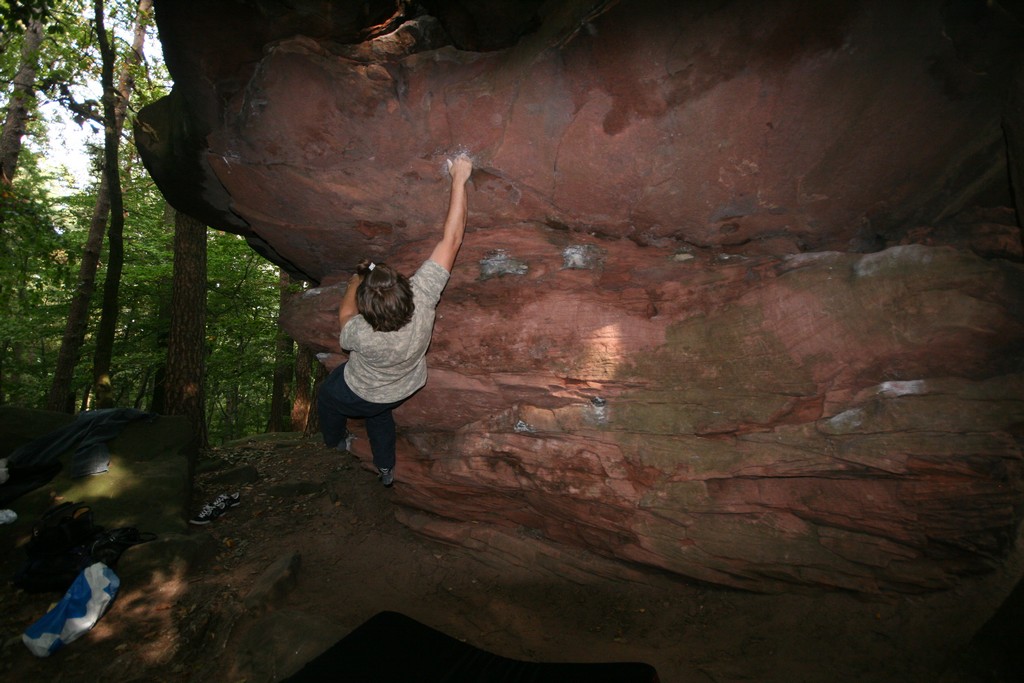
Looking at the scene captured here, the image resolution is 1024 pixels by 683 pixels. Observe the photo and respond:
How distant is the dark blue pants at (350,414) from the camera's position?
4.04 metres

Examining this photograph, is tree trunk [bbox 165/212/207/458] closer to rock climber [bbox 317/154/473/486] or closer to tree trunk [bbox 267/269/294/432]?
tree trunk [bbox 267/269/294/432]

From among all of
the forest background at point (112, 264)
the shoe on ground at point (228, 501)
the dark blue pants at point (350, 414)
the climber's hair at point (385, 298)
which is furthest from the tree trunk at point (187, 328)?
the climber's hair at point (385, 298)

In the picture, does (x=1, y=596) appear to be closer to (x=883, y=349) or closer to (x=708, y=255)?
(x=708, y=255)

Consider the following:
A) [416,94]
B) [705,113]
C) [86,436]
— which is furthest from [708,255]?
[86,436]

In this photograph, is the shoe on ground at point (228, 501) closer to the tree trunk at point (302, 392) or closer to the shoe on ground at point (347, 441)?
the shoe on ground at point (347, 441)

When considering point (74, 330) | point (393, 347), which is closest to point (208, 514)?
point (393, 347)

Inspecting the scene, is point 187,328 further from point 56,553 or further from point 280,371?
point 56,553

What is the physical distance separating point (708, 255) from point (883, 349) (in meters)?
1.50

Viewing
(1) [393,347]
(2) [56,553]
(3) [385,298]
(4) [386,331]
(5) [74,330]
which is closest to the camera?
(3) [385,298]

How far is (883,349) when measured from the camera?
10.9 feet

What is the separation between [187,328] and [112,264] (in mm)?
1609

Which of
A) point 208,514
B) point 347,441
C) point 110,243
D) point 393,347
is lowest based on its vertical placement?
point 208,514

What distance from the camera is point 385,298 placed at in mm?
3232

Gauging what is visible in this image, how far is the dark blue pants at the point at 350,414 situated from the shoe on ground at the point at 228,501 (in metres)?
2.77
